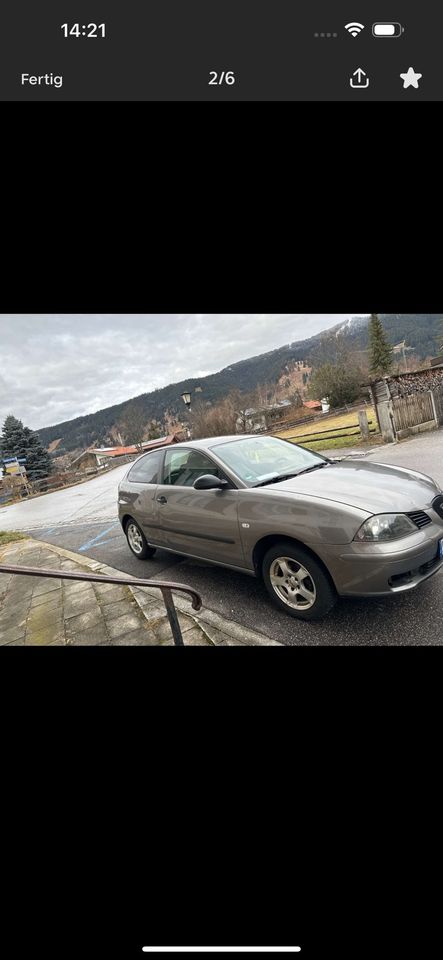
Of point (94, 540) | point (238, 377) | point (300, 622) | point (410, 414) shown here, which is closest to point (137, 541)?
Result: point (94, 540)

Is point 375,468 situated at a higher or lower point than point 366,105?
lower

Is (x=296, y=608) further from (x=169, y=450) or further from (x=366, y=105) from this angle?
(x=366, y=105)

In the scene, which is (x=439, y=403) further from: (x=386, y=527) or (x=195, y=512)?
(x=386, y=527)

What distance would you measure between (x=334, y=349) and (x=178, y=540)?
55.4m

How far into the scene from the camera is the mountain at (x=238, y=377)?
52.8 metres

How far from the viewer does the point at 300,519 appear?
8.43 ft

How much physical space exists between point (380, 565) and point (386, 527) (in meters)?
0.25

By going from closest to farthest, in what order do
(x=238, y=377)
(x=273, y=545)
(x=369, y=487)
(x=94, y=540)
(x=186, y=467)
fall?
1. (x=369, y=487)
2. (x=273, y=545)
3. (x=186, y=467)
4. (x=94, y=540)
5. (x=238, y=377)

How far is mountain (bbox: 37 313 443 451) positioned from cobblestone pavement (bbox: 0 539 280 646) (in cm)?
3628

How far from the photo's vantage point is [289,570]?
2768mm

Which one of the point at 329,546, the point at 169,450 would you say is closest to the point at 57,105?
the point at 329,546

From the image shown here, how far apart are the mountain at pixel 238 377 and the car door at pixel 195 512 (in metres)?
37.1

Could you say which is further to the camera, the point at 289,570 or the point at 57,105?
the point at 289,570
